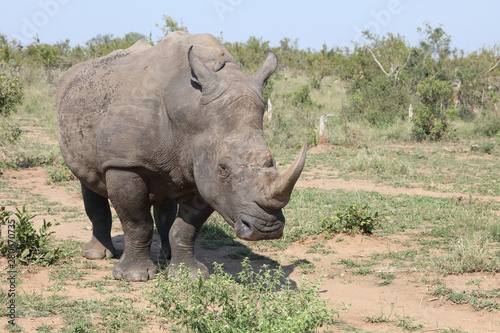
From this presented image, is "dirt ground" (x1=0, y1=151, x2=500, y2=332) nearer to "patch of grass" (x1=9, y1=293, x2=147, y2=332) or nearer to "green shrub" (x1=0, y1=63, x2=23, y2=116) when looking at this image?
"patch of grass" (x1=9, y1=293, x2=147, y2=332)

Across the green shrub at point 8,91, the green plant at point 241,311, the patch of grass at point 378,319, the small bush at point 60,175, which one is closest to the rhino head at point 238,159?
the green plant at point 241,311

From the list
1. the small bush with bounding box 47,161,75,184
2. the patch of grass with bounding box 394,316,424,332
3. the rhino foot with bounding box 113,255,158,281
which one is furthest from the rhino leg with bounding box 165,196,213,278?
the small bush with bounding box 47,161,75,184

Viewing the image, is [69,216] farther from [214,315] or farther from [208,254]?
[214,315]

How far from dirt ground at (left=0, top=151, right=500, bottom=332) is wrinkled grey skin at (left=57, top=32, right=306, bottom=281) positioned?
0.57 metres

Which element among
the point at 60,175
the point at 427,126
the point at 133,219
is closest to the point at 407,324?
the point at 133,219

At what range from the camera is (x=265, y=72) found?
5262mm

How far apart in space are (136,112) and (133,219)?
3.41 ft

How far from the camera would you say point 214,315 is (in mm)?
3725

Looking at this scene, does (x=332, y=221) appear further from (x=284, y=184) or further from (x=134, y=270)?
(x=284, y=184)

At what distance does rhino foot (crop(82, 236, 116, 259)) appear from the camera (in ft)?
21.0

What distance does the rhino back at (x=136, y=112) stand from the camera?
5.14 meters

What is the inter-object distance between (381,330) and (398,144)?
11238 mm

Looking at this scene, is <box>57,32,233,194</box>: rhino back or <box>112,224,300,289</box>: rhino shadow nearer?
<box>57,32,233,194</box>: rhino back

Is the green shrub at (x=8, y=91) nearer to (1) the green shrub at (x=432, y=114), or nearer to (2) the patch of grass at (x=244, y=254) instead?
(2) the patch of grass at (x=244, y=254)
